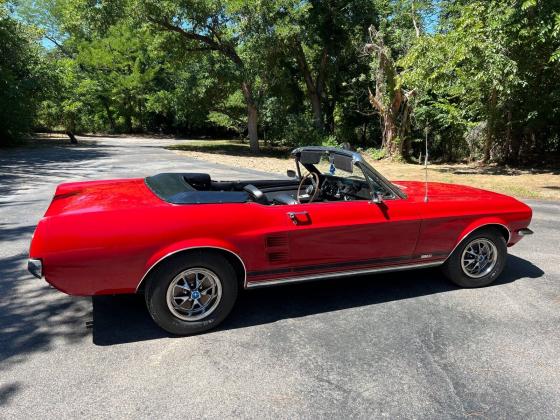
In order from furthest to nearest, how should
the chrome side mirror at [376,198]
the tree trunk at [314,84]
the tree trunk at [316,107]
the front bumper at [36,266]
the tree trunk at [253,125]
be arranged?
the tree trunk at [316,107] → the tree trunk at [314,84] → the tree trunk at [253,125] → the chrome side mirror at [376,198] → the front bumper at [36,266]

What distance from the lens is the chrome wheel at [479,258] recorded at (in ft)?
14.7

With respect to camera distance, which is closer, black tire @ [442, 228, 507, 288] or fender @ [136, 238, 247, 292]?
fender @ [136, 238, 247, 292]

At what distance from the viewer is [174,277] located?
3291 millimetres

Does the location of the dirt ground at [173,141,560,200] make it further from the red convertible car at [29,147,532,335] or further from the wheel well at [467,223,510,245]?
the red convertible car at [29,147,532,335]

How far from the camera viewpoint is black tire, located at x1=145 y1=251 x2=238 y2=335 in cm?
327

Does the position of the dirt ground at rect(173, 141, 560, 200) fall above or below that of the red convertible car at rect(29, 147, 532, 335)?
below

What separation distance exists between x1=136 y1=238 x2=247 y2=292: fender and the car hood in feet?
1.25

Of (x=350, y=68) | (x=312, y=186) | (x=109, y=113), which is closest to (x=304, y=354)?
(x=312, y=186)

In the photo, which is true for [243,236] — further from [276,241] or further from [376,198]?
[376,198]

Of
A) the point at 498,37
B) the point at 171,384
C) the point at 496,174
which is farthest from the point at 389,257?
the point at 496,174

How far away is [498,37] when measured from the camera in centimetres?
1320

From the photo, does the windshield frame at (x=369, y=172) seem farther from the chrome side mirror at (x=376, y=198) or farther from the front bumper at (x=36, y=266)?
the front bumper at (x=36, y=266)

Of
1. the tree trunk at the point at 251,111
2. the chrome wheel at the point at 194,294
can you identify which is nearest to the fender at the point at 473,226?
the chrome wheel at the point at 194,294

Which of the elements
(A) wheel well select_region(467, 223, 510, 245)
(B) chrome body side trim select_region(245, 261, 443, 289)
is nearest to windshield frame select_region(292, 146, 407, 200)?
(B) chrome body side trim select_region(245, 261, 443, 289)
